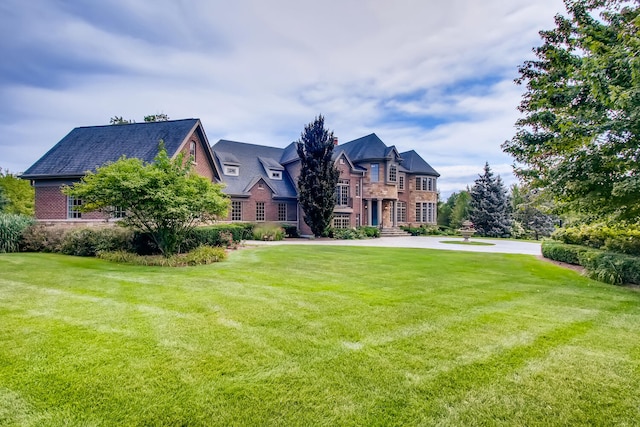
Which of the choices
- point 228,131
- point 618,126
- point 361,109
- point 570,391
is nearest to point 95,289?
point 570,391

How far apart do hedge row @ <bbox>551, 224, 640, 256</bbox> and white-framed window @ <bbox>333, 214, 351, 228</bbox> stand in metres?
17.0

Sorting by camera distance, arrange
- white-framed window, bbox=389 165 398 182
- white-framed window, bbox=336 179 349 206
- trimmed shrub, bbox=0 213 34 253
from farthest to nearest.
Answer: white-framed window, bbox=389 165 398 182 → white-framed window, bbox=336 179 349 206 → trimmed shrub, bbox=0 213 34 253

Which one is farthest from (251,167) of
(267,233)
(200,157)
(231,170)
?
(267,233)

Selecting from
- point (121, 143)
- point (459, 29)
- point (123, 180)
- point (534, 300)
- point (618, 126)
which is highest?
point (459, 29)

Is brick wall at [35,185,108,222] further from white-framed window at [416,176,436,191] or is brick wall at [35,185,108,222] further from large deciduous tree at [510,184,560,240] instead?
large deciduous tree at [510,184,560,240]

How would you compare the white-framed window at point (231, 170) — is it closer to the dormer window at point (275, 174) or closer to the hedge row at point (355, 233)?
the dormer window at point (275, 174)

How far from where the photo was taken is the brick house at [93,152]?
18719 millimetres

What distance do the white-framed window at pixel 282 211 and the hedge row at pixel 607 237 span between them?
19.1 m

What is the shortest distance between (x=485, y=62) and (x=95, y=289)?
54.8 feet

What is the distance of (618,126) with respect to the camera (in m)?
6.70

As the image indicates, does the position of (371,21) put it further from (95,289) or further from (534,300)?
(95,289)

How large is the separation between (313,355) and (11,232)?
15.7 meters

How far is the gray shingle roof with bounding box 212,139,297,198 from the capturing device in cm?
2548

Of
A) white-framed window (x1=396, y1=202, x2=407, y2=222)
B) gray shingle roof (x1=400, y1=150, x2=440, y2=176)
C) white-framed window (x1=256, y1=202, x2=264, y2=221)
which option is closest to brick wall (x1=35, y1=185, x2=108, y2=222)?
white-framed window (x1=256, y1=202, x2=264, y2=221)
